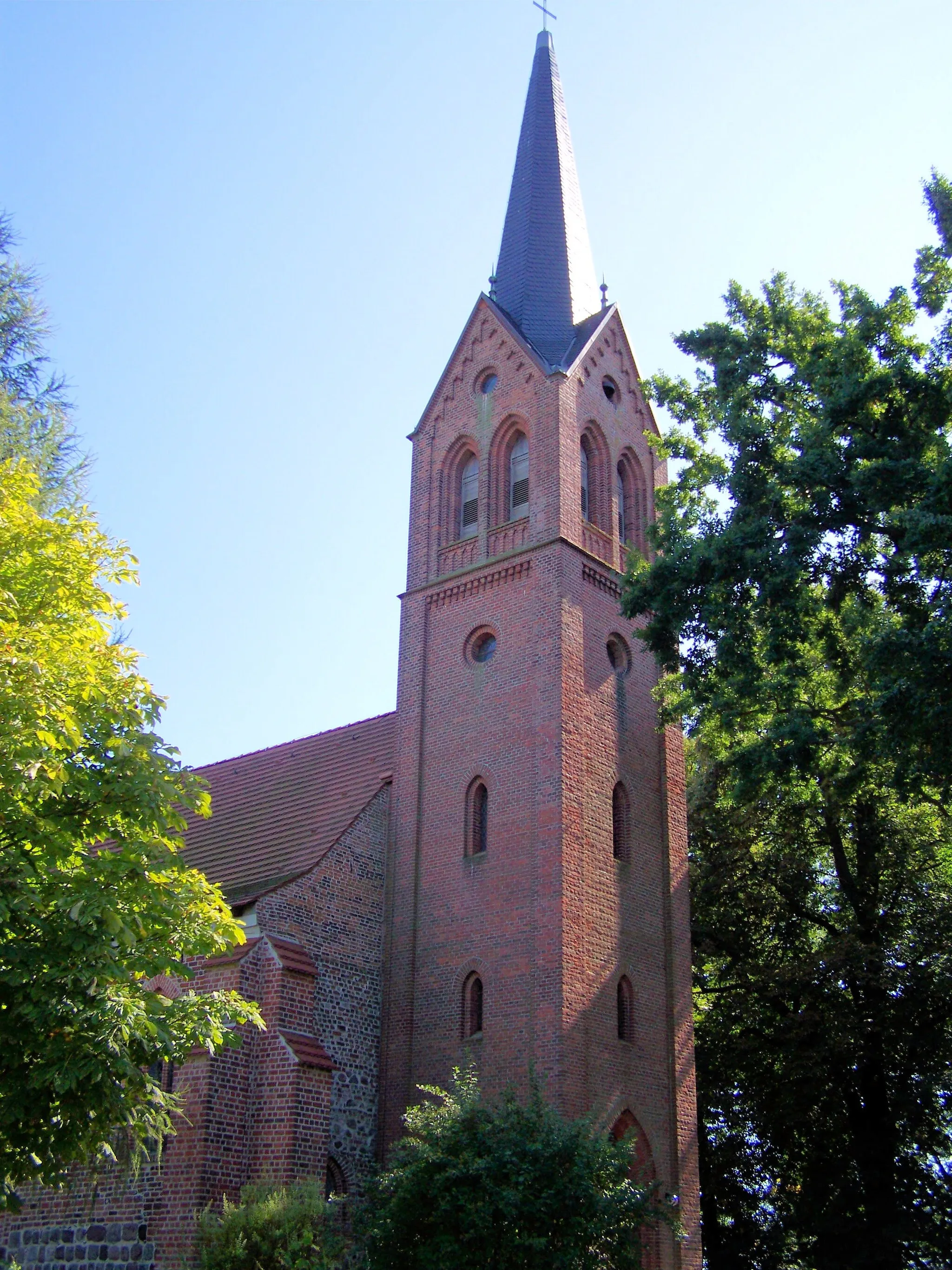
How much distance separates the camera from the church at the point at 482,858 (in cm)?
1802

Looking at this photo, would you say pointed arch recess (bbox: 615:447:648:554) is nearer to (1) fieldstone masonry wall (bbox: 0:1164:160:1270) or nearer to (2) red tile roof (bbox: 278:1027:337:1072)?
(2) red tile roof (bbox: 278:1027:337:1072)

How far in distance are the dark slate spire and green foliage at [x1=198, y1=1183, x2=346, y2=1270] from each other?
15.2m

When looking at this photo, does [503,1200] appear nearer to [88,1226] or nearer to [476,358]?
[88,1226]

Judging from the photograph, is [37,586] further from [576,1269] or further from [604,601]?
[604,601]

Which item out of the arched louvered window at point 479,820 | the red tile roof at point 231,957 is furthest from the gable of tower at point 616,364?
the red tile roof at point 231,957

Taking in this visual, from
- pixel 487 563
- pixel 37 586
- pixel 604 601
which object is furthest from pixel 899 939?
pixel 37 586

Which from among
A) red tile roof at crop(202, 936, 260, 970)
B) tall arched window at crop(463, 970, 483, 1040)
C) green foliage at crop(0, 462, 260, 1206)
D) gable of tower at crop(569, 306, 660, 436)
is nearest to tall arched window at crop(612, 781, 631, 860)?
tall arched window at crop(463, 970, 483, 1040)

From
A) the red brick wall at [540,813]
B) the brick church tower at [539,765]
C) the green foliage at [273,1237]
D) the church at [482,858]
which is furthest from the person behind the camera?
the brick church tower at [539,765]

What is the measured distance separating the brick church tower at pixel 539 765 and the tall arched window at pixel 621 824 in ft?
0.14

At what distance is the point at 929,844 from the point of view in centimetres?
2605

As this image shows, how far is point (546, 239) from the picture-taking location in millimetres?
27047

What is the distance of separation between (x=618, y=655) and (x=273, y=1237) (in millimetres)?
11480

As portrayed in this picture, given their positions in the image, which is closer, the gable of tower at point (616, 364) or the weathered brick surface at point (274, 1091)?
the weathered brick surface at point (274, 1091)

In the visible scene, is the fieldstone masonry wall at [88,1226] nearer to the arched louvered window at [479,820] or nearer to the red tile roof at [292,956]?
the red tile roof at [292,956]
